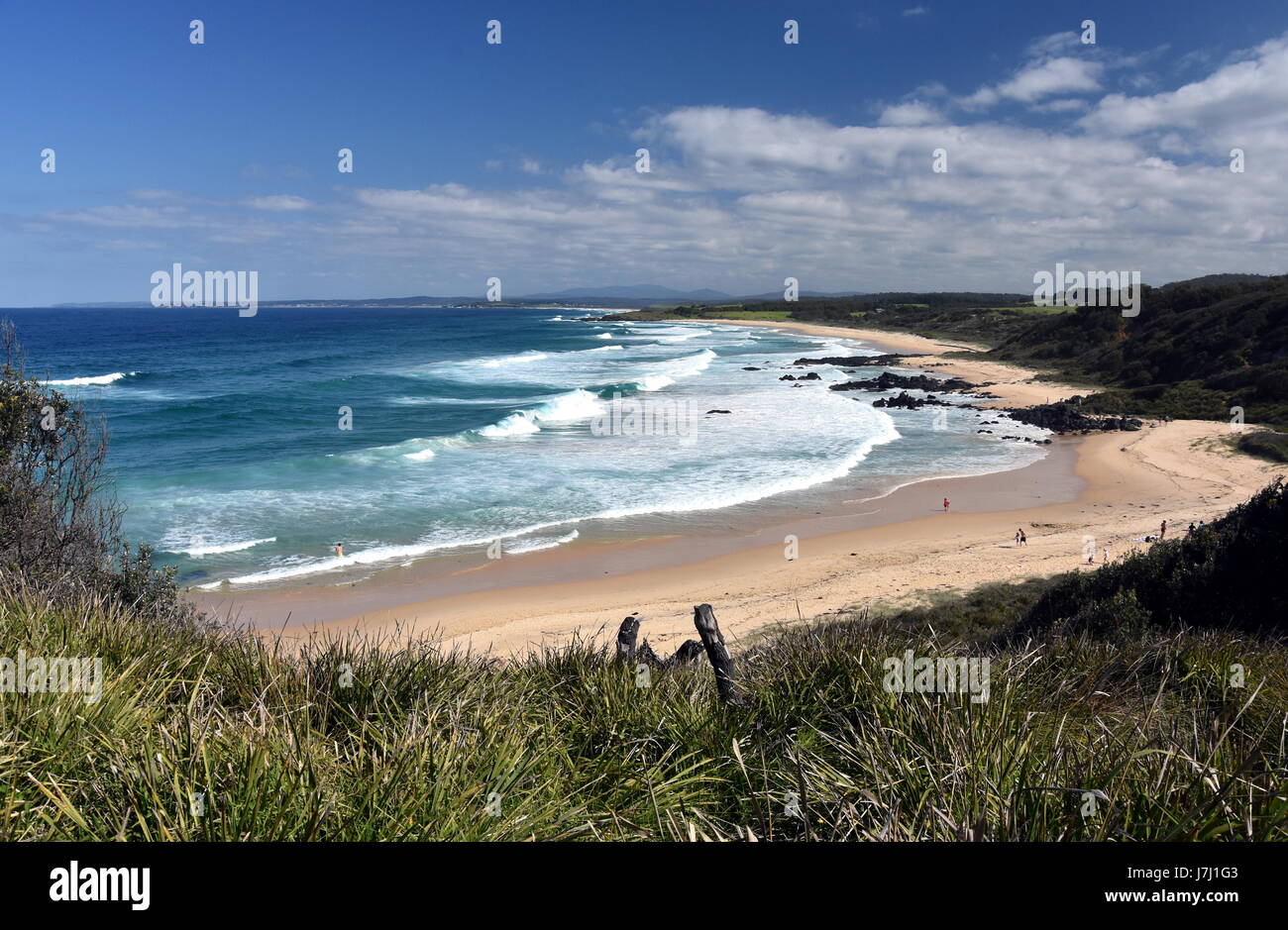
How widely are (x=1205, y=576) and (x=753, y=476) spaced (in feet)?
55.2

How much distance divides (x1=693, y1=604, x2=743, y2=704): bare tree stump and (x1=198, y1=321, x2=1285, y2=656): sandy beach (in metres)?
5.30

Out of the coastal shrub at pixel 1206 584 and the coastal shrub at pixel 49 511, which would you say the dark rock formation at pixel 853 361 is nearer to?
the coastal shrub at pixel 1206 584

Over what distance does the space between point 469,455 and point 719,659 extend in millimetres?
24312

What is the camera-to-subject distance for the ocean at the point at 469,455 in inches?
757

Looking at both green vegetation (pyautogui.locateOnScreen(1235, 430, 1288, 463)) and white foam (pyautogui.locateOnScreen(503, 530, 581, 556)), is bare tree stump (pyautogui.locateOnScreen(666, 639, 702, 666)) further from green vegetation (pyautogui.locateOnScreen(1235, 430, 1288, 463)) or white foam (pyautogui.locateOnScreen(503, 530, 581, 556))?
green vegetation (pyautogui.locateOnScreen(1235, 430, 1288, 463))

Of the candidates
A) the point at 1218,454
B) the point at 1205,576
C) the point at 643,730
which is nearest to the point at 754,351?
the point at 1218,454

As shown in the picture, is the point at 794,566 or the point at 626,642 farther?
the point at 794,566

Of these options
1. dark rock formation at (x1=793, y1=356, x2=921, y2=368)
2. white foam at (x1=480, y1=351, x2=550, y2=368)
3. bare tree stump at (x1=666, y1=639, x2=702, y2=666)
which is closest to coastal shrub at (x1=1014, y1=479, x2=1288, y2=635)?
bare tree stump at (x1=666, y1=639, x2=702, y2=666)

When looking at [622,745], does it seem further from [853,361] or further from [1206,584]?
[853,361]

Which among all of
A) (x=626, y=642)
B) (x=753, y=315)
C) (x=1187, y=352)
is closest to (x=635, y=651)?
(x=626, y=642)

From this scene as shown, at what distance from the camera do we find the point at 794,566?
1697 centimetres

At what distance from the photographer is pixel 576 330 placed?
116 m
